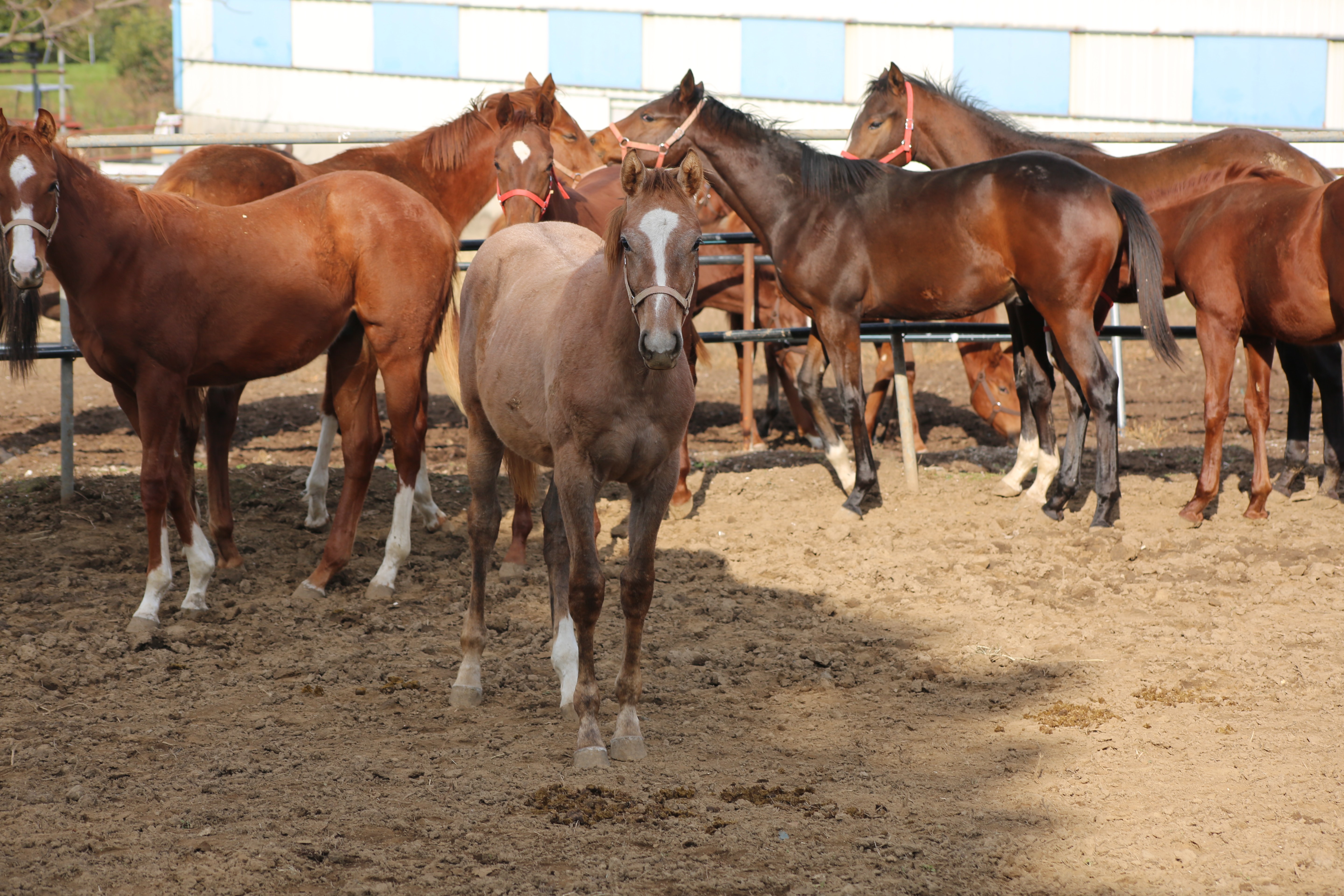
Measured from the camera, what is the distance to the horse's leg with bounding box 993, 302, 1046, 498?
→ 6.97 m

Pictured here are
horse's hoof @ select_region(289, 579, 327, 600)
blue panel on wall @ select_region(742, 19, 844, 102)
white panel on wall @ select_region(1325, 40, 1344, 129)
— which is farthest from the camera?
blue panel on wall @ select_region(742, 19, 844, 102)

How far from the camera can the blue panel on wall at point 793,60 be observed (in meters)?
21.3

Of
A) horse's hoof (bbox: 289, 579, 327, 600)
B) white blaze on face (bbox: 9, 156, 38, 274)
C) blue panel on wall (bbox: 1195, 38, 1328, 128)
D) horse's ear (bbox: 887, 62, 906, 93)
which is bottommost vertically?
horse's hoof (bbox: 289, 579, 327, 600)

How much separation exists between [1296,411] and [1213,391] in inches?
39.2

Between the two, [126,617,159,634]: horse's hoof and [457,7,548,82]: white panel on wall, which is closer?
[126,617,159,634]: horse's hoof

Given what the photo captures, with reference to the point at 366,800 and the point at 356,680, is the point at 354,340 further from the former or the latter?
the point at 366,800

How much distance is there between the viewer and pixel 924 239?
6547 mm

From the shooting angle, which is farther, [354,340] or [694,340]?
[694,340]

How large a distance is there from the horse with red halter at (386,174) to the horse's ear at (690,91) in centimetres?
75

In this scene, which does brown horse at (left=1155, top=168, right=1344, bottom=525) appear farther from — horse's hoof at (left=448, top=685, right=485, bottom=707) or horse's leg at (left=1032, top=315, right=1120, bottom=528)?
horse's hoof at (left=448, top=685, right=485, bottom=707)

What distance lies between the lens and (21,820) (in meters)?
3.19

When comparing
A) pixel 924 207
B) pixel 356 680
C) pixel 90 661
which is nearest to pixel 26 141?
pixel 90 661

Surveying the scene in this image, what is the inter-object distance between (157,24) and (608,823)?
33752 mm

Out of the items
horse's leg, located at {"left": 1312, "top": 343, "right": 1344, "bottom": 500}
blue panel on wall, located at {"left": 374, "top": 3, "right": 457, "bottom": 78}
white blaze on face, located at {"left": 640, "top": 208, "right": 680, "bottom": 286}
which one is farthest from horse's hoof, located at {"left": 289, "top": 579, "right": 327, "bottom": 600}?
blue panel on wall, located at {"left": 374, "top": 3, "right": 457, "bottom": 78}
